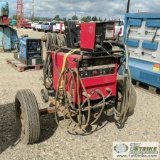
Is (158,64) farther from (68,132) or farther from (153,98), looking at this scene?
(68,132)

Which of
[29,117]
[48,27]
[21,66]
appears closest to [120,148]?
[29,117]

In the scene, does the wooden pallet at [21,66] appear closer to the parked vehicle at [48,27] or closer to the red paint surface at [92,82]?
the red paint surface at [92,82]

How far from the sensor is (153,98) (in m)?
5.31

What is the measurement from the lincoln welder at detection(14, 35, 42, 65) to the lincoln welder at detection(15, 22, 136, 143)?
3794mm

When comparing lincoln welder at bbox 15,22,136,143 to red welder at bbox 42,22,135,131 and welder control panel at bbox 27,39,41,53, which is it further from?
welder control panel at bbox 27,39,41,53

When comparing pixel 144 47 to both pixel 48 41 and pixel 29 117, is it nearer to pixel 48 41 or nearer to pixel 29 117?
pixel 48 41

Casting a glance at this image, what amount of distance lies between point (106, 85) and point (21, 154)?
1655 millimetres

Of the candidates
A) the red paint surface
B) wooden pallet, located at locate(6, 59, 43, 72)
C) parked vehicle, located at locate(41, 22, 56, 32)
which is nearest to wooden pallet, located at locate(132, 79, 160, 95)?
the red paint surface

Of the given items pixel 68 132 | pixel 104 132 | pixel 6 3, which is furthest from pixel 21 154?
pixel 6 3

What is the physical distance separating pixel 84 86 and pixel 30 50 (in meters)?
4.63

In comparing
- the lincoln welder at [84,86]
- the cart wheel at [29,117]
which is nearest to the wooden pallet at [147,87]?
the lincoln welder at [84,86]

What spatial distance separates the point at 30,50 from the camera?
7.41m

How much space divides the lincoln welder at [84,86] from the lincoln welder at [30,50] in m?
3.79

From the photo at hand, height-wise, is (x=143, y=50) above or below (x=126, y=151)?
above
